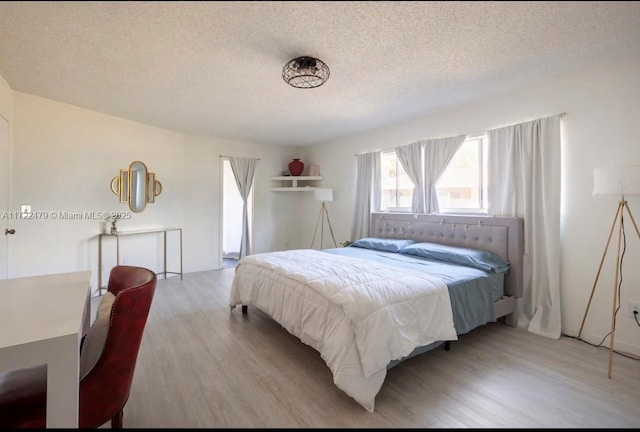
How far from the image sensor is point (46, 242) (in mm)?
3500

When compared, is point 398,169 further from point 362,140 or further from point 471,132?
point 471,132

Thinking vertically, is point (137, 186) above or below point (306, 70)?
below

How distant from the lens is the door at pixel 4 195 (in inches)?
116

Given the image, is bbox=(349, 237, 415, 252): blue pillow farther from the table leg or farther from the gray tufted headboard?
the table leg

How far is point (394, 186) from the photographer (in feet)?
14.7

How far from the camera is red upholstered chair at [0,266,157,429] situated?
3.71ft

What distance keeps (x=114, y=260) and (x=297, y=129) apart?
11.1ft

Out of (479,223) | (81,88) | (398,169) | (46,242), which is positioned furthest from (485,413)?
(46,242)

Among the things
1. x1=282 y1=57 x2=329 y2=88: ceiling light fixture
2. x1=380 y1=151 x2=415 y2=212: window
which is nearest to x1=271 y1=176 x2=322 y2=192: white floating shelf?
x1=380 y1=151 x2=415 y2=212: window

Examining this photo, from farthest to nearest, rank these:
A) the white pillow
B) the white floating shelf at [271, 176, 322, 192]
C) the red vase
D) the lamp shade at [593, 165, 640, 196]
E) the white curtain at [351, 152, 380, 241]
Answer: the red vase, the white floating shelf at [271, 176, 322, 192], the white curtain at [351, 152, 380, 241], the lamp shade at [593, 165, 640, 196], the white pillow

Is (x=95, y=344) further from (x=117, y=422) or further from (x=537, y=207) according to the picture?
(x=537, y=207)

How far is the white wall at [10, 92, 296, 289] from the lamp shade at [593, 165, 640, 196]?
509cm

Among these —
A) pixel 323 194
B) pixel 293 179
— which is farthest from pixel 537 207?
pixel 293 179

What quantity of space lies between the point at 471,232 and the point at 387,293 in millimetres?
1893
